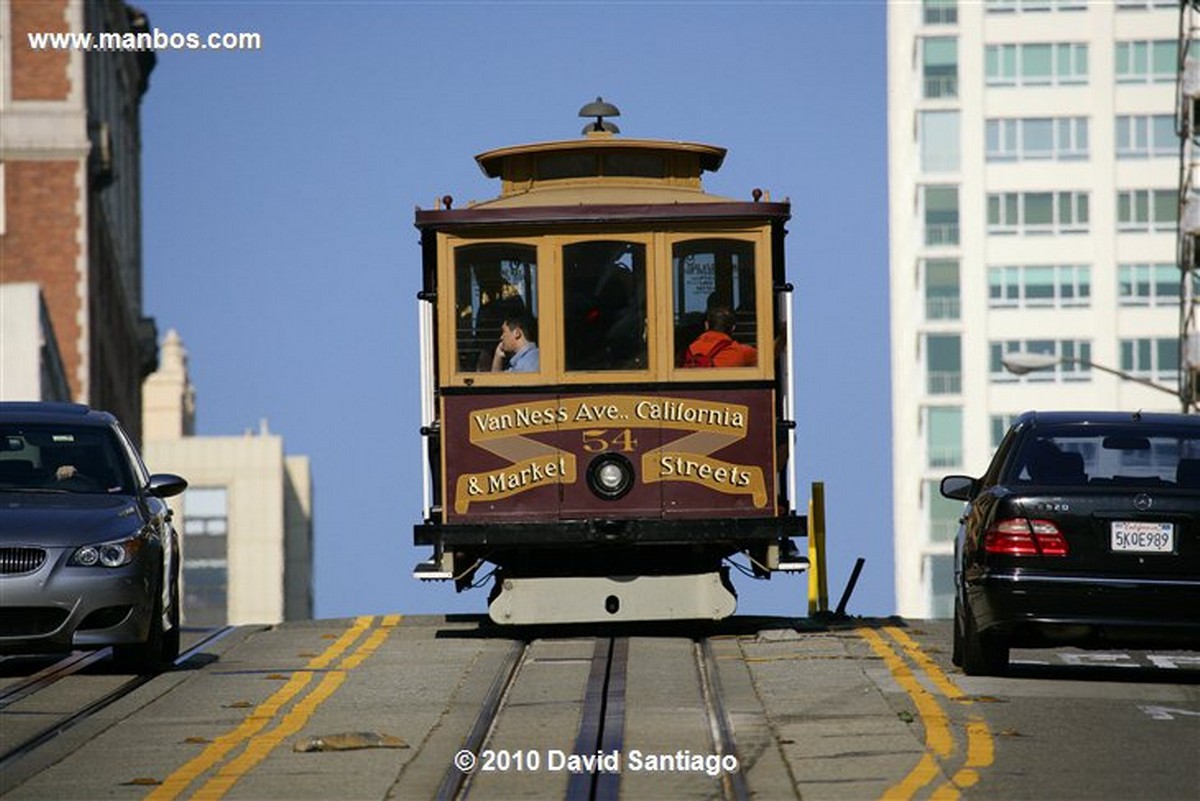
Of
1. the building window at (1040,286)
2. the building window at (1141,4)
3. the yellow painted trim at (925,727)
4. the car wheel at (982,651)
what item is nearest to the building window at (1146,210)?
the building window at (1040,286)

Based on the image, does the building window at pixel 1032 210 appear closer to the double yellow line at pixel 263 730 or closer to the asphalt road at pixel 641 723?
the asphalt road at pixel 641 723

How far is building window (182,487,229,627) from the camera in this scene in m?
170

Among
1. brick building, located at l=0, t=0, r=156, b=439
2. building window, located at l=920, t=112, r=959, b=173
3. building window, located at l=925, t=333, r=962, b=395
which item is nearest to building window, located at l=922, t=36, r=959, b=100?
building window, located at l=920, t=112, r=959, b=173

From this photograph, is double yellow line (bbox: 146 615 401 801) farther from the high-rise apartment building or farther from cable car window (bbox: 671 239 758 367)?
the high-rise apartment building

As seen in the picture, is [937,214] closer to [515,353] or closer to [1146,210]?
[1146,210]

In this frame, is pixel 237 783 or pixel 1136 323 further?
pixel 1136 323

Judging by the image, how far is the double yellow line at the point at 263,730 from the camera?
13.5 meters

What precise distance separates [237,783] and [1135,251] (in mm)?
90600

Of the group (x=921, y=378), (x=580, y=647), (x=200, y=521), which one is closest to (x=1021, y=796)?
(x=580, y=647)

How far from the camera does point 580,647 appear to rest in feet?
67.2

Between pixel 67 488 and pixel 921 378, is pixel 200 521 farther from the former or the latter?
pixel 67 488

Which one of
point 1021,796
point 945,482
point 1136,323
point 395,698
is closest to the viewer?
point 1021,796

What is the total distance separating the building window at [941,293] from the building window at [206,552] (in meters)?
76.0

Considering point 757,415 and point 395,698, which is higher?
point 757,415
